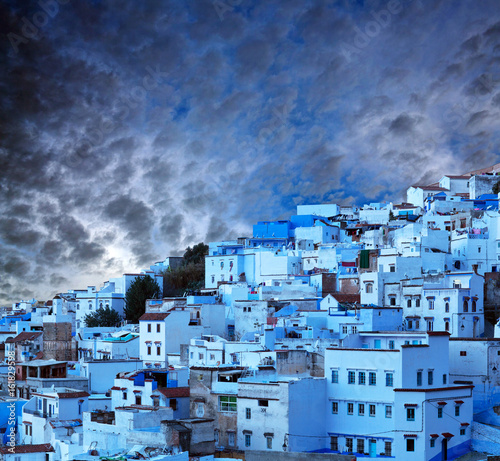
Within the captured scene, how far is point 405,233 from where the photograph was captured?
43625 mm

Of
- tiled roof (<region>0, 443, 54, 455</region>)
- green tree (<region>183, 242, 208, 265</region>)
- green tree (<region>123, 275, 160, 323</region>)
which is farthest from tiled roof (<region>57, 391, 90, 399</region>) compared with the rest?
green tree (<region>183, 242, 208, 265</region>)

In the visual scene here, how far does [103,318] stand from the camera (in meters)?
44.5

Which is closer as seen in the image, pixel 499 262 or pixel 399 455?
pixel 399 455

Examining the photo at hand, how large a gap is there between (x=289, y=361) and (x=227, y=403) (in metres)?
3.31

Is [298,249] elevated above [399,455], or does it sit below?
above

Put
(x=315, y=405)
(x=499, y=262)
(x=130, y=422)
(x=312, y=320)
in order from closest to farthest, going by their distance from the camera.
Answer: (x=130, y=422)
(x=315, y=405)
(x=312, y=320)
(x=499, y=262)

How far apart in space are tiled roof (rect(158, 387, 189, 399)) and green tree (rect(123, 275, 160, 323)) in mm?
17423

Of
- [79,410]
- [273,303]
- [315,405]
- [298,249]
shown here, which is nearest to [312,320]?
[273,303]

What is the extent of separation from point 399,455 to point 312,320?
9.50 meters

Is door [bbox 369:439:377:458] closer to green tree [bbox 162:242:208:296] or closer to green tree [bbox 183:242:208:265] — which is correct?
green tree [bbox 162:242:208:296]

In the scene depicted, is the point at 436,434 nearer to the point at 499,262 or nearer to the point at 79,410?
the point at 79,410

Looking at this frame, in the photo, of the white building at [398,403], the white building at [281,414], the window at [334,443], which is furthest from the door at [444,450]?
the white building at [281,414]

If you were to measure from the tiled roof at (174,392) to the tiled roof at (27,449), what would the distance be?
14.2 ft

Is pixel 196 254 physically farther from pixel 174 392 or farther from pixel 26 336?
pixel 174 392
